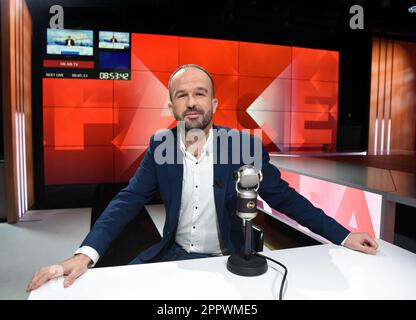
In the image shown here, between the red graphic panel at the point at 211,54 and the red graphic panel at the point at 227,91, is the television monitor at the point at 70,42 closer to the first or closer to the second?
the red graphic panel at the point at 211,54

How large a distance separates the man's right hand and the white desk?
0.05 feet

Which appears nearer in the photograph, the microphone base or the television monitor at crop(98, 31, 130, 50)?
the microphone base

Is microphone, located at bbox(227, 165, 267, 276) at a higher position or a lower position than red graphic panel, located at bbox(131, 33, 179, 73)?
lower

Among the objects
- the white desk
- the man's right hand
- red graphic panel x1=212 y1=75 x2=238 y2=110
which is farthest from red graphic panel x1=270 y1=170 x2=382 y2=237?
red graphic panel x1=212 y1=75 x2=238 y2=110

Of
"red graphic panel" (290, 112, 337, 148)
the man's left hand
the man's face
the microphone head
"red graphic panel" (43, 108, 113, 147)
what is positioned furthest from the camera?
"red graphic panel" (290, 112, 337, 148)

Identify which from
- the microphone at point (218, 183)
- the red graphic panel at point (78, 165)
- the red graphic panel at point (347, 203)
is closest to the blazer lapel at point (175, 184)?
the microphone at point (218, 183)

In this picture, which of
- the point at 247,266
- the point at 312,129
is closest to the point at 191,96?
the point at 247,266

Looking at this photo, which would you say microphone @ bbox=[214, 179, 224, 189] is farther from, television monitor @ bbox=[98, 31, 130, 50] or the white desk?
television monitor @ bbox=[98, 31, 130, 50]

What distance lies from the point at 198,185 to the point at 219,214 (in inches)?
5.9

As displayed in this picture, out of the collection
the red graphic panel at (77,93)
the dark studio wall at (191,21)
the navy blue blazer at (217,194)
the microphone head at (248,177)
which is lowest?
the navy blue blazer at (217,194)

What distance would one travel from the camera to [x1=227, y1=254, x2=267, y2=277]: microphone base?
34.0 inches

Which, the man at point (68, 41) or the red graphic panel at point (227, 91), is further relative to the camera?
the red graphic panel at point (227, 91)

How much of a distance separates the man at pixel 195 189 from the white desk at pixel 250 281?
0.24m

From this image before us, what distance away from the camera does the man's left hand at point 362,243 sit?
3.38 feet
